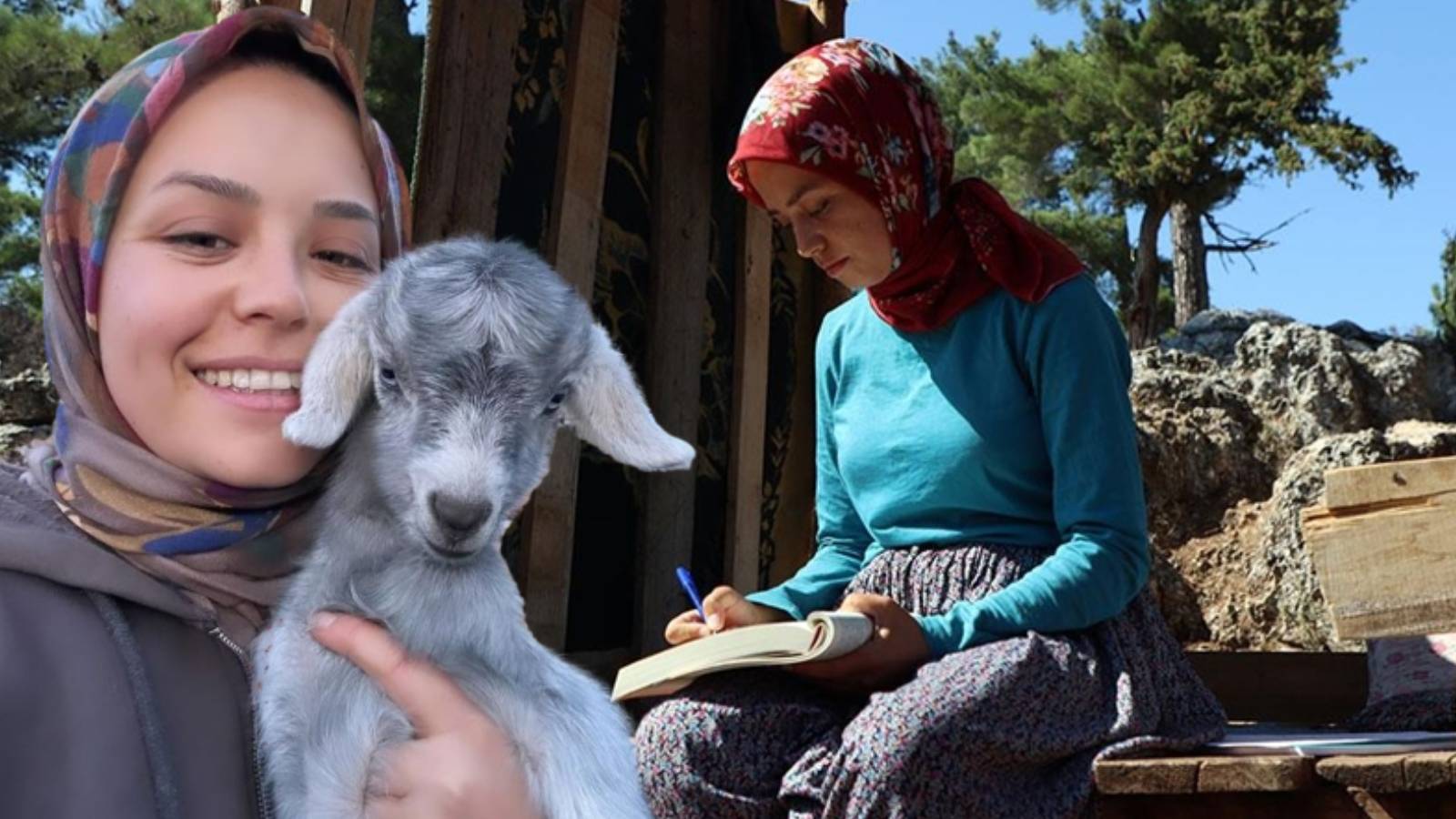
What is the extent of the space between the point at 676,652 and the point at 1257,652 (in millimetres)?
2062

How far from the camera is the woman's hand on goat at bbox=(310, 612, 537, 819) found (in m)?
0.60

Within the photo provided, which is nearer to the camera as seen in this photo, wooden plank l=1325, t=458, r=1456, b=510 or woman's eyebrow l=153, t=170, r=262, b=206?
woman's eyebrow l=153, t=170, r=262, b=206

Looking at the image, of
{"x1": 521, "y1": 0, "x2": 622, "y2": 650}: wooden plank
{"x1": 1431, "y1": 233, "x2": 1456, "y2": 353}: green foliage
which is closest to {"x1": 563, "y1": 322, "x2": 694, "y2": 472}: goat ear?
{"x1": 521, "y1": 0, "x2": 622, "y2": 650}: wooden plank

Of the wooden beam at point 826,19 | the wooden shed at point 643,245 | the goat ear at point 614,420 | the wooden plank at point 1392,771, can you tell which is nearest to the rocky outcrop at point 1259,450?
the wooden shed at point 643,245

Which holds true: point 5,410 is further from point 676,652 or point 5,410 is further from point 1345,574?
point 1345,574

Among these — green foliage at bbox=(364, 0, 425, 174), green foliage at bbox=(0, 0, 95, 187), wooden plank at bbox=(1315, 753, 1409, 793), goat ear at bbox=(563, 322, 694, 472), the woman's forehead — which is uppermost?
green foliage at bbox=(0, 0, 95, 187)

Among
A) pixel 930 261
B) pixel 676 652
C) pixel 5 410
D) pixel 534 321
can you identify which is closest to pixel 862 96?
pixel 930 261

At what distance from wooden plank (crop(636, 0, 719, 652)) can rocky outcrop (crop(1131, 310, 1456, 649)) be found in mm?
3212

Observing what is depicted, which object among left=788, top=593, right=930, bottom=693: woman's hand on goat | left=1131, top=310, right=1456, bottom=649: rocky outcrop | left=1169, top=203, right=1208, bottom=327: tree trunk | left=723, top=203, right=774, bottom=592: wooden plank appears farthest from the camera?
left=1169, top=203, right=1208, bottom=327: tree trunk

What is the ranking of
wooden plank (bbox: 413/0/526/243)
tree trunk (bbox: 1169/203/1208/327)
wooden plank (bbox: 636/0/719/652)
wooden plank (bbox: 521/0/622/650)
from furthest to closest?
1. tree trunk (bbox: 1169/203/1208/327)
2. wooden plank (bbox: 636/0/719/652)
3. wooden plank (bbox: 521/0/622/650)
4. wooden plank (bbox: 413/0/526/243)

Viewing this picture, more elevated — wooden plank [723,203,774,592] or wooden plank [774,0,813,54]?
wooden plank [774,0,813,54]

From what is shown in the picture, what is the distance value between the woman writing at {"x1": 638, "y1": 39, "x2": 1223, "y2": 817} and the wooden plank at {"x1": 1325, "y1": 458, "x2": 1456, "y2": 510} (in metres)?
0.41

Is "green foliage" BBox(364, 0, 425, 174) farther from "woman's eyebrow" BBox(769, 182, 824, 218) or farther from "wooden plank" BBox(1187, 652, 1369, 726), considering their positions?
"wooden plank" BBox(1187, 652, 1369, 726)

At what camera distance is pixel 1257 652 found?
142 inches
